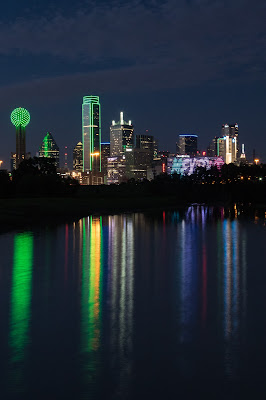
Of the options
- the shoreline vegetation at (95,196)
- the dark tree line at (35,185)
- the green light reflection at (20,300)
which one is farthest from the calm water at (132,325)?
the dark tree line at (35,185)

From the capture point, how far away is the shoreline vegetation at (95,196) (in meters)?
60.5

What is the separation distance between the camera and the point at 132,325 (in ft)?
43.9

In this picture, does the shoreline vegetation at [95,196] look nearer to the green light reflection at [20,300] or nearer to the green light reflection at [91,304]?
the green light reflection at [20,300]

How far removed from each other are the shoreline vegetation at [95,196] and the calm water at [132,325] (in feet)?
72.6

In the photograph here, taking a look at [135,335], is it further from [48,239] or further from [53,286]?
[48,239]

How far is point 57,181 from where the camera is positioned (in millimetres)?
107562

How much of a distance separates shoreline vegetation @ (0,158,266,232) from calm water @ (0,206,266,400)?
72.6ft

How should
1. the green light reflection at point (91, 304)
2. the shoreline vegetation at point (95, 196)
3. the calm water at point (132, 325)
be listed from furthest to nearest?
the shoreline vegetation at point (95, 196) < the green light reflection at point (91, 304) < the calm water at point (132, 325)

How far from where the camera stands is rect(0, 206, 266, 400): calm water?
31.7 ft

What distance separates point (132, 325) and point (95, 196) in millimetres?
111706

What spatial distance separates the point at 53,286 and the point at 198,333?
7074mm

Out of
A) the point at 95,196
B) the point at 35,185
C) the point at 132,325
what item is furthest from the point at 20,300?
the point at 95,196

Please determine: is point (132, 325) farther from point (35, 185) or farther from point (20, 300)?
point (35, 185)

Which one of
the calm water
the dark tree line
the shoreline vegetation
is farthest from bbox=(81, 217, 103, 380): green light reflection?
the dark tree line
